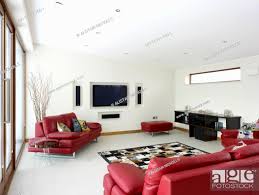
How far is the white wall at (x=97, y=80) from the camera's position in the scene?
5.79m

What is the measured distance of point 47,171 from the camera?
3568mm

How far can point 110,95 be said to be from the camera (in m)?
6.69

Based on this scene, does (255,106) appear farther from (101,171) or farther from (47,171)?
(47,171)

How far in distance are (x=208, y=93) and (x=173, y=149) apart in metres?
2.56

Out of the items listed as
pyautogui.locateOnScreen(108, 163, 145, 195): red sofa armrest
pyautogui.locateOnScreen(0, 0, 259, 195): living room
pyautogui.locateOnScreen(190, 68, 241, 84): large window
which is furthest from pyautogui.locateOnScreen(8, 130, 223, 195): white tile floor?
pyautogui.locateOnScreen(190, 68, 241, 84): large window

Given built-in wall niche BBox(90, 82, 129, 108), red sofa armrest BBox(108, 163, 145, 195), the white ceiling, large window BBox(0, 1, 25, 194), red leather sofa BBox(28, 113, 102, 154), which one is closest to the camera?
red sofa armrest BBox(108, 163, 145, 195)

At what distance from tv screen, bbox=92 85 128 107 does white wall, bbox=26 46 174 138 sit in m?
0.20

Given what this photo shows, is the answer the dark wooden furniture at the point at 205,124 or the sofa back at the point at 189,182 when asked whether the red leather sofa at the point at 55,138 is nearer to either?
the sofa back at the point at 189,182

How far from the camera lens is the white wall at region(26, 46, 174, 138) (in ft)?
19.0

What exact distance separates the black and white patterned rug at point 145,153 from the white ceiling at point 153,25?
246 cm

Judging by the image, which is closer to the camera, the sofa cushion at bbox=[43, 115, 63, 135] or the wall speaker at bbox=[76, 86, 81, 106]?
the sofa cushion at bbox=[43, 115, 63, 135]

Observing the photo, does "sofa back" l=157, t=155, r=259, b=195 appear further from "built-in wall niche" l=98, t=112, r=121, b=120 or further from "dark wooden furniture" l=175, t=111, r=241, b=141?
"built-in wall niche" l=98, t=112, r=121, b=120

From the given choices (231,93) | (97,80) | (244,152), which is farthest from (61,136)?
(231,93)

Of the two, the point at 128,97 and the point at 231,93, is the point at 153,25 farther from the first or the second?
the point at 128,97
